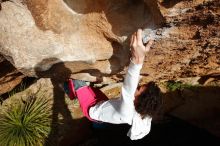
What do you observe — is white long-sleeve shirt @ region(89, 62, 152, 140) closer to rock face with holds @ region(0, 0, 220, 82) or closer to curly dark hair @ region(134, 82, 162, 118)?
curly dark hair @ region(134, 82, 162, 118)

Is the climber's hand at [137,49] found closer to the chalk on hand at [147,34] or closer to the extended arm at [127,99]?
the extended arm at [127,99]

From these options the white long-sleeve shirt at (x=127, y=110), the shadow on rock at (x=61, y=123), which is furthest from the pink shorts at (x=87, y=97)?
the shadow on rock at (x=61, y=123)

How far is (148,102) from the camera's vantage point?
3.49m

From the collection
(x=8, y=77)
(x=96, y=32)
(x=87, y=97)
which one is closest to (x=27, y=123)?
(x=8, y=77)

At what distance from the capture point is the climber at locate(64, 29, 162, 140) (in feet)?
9.87

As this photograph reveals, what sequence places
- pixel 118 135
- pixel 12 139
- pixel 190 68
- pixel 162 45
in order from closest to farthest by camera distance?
pixel 162 45
pixel 190 68
pixel 12 139
pixel 118 135

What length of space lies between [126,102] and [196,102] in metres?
3.47

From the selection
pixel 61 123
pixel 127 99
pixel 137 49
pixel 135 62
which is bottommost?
pixel 61 123

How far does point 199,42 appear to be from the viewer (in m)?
3.75

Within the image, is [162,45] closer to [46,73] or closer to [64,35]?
[64,35]

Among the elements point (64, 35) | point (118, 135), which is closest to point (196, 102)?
point (118, 135)

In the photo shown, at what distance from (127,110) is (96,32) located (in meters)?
0.93

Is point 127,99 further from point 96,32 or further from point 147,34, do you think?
point 96,32

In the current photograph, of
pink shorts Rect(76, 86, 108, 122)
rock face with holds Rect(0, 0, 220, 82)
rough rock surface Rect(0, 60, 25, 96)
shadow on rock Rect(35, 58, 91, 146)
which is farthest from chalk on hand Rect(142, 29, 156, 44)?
shadow on rock Rect(35, 58, 91, 146)
